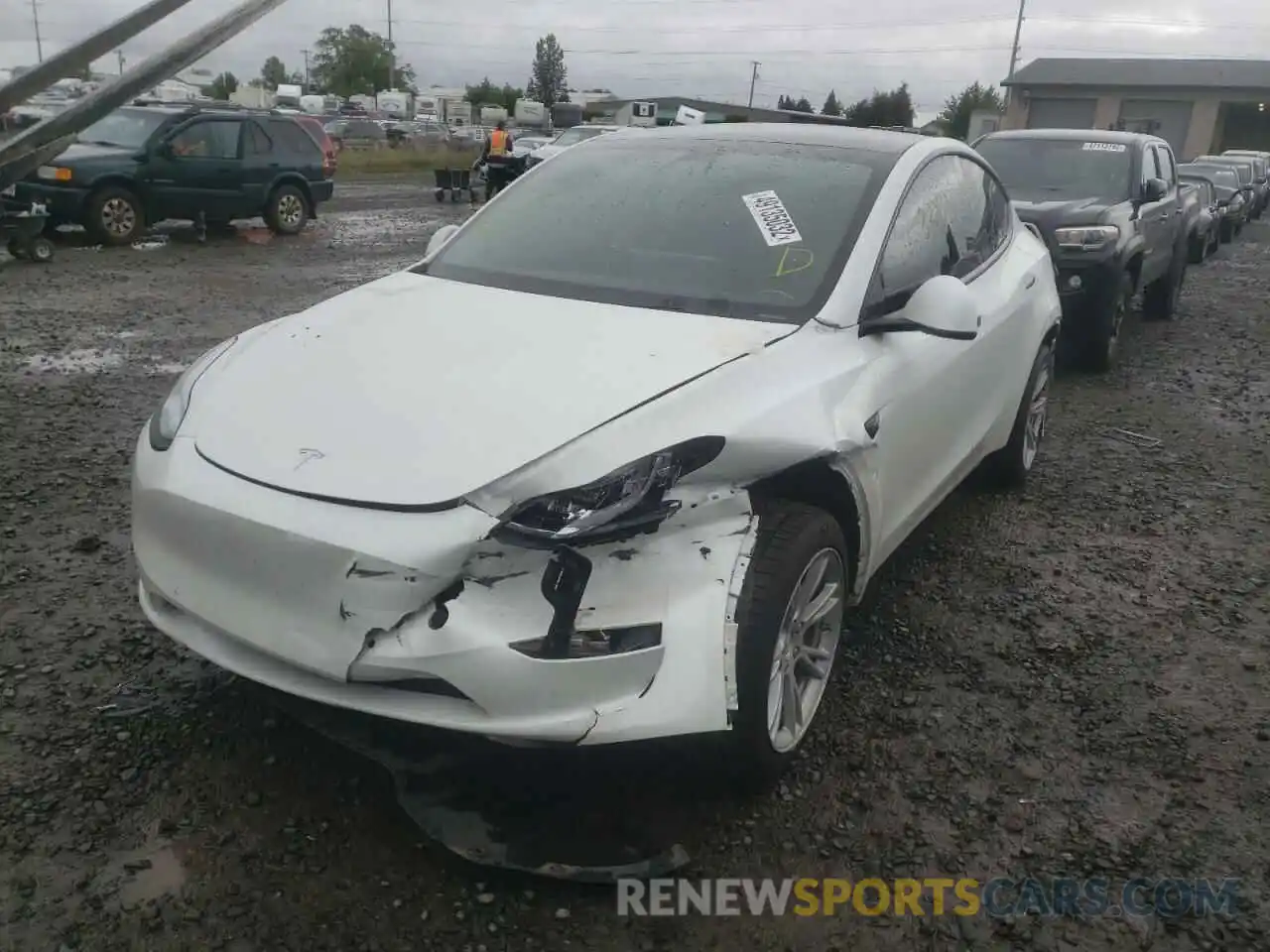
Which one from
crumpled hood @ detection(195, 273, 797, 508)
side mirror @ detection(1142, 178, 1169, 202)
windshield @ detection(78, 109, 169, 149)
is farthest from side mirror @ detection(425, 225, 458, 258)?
windshield @ detection(78, 109, 169, 149)

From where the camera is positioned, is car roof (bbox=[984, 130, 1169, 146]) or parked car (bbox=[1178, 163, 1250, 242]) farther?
parked car (bbox=[1178, 163, 1250, 242])

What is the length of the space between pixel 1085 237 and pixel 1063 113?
48.2 metres

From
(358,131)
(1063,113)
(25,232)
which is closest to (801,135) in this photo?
(25,232)

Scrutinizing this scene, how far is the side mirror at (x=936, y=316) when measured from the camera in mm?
2992

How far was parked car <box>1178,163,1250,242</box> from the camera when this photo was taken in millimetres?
18938

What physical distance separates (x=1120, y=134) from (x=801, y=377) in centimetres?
779

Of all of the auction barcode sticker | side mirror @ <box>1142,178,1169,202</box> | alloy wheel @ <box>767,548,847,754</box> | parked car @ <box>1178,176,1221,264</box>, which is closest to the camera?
alloy wheel @ <box>767,548,847,754</box>

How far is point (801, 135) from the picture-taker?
3898 mm

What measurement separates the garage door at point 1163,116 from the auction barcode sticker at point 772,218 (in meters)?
50.6

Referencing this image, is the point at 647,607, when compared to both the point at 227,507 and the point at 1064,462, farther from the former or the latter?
the point at 1064,462

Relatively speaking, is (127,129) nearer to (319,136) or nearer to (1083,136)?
(319,136)

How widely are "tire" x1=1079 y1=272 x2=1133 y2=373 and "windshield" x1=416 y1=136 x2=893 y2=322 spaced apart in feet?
15.3

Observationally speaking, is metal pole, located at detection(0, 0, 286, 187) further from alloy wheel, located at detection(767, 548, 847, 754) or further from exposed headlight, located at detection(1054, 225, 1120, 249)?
exposed headlight, located at detection(1054, 225, 1120, 249)

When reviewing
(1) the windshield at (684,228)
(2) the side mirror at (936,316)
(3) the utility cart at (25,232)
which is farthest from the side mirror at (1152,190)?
(3) the utility cart at (25,232)
